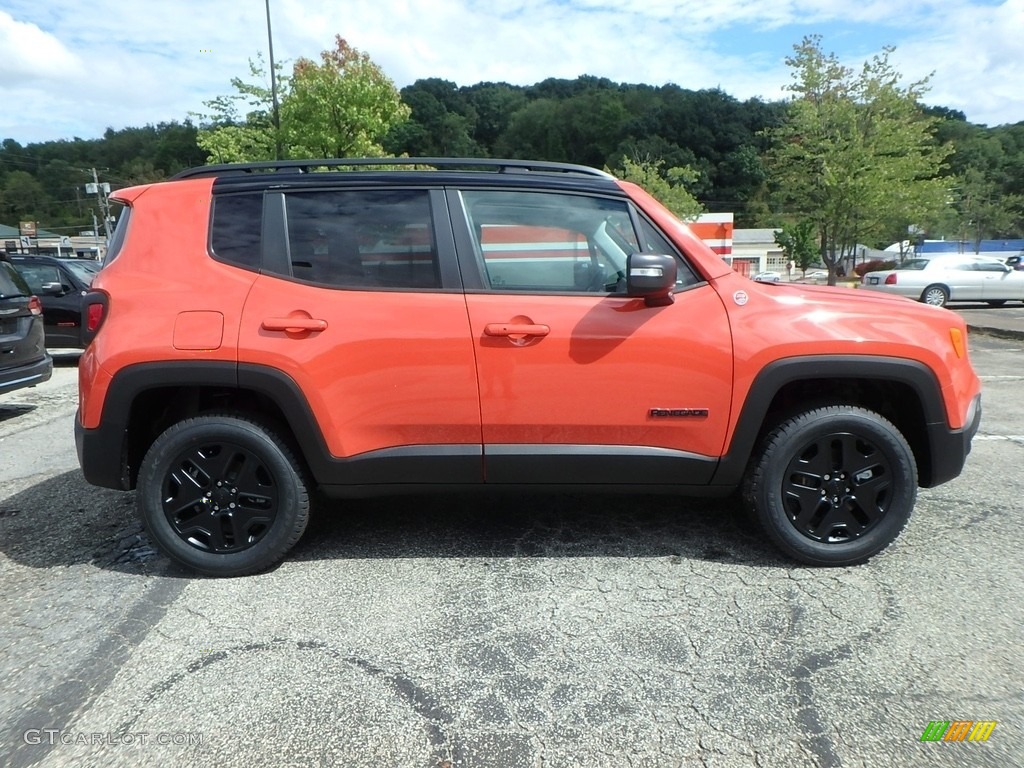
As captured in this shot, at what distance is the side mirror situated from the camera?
9.73 ft

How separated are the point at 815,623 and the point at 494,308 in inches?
72.2

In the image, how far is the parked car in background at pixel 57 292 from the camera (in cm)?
1065

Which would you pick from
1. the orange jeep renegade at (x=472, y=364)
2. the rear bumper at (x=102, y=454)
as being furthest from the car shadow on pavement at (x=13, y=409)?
the orange jeep renegade at (x=472, y=364)

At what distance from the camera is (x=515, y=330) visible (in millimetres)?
3123

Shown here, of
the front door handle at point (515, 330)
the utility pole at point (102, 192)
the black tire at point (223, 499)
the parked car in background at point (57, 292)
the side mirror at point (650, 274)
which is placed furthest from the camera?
the utility pole at point (102, 192)

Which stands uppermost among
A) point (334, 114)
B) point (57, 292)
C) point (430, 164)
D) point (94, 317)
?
point (334, 114)

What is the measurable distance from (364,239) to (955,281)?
20.8m

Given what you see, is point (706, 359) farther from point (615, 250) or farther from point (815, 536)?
point (815, 536)

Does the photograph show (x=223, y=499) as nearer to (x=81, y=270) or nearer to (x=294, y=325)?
(x=294, y=325)

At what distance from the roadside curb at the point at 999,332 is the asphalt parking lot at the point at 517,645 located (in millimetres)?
10795

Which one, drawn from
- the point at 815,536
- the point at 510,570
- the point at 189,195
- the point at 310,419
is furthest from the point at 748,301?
the point at 189,195

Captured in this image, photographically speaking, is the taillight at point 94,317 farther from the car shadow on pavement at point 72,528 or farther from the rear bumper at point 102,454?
the car shadow on pavement at point 72,528

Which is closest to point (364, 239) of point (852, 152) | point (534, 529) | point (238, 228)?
point (238, 228)

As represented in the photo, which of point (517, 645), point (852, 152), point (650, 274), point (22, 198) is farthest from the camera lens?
point (22, 198)
